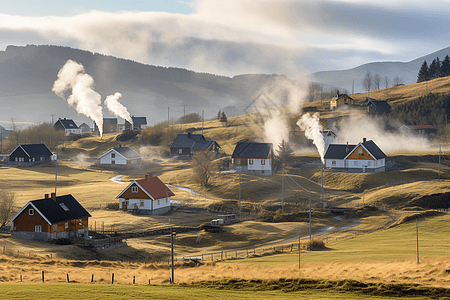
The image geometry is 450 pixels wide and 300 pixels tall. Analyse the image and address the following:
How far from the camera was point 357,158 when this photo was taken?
9688cm

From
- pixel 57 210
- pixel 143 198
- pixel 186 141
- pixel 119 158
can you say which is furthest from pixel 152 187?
pixel 186 141

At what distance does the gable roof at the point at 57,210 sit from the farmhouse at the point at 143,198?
45.0ft

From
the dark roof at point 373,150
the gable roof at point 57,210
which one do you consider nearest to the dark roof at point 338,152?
the dark roof at point 373,150

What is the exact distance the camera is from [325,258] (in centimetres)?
4372

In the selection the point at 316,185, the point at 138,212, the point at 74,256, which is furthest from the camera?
the point at 316,185

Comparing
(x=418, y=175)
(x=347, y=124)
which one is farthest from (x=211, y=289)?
(x=347, y=124)

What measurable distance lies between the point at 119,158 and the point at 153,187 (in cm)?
4904

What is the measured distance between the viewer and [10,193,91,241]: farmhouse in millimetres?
53438

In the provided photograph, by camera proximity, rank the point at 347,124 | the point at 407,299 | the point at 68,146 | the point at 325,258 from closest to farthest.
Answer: the point at 407,299, the point at 325,258, the point at 347,124, the point at 68,146

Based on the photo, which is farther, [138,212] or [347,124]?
[347,124]

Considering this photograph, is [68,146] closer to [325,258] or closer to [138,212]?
[138,212]

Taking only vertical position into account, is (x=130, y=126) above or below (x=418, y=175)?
above

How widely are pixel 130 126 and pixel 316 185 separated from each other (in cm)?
12328

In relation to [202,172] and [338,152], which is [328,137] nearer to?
[338,152]
